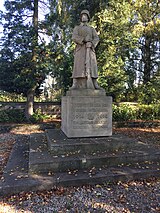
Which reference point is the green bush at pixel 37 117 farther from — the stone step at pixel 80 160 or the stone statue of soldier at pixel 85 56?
the stone step at pixel 80 160

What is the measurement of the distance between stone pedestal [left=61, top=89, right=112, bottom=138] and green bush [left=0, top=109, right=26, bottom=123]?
6807 millimetres

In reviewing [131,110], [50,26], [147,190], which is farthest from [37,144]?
[50,26]

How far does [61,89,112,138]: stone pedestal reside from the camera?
4.98 metres

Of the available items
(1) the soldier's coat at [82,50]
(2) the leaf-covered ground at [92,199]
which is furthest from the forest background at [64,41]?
(2) the leaf-covered ground at [92,199]

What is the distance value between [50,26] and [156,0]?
7685 millimetres

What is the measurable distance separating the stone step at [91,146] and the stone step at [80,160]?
0.50 feet

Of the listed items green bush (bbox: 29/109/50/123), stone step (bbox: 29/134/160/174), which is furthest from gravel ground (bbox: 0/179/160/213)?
green bush (bbox: 29/109/50/123)

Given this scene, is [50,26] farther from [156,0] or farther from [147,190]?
[147,190]

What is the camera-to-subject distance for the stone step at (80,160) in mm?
3910

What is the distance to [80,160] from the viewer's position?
4090 millimetres

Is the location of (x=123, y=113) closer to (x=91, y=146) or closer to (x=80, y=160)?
(x=91, y=146)

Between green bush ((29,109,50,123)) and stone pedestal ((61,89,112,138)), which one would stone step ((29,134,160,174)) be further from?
green bush ((29,109,50,123))

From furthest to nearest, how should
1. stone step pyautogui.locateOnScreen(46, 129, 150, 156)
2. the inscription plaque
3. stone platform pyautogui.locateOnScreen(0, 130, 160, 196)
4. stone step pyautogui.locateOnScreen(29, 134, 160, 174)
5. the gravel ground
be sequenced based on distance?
the inscription plaque
stone step pyautogui.locateOnScreen(46, 129, 150, 156)
stone step pyautogui.locateOnScreen(29, 134, 160, 174)
stone platform pyautogui.locateOnScreen(0, 130, 160, 196)
the gravel ground

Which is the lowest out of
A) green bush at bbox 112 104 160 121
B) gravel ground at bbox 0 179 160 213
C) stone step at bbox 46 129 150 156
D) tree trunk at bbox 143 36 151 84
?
gravel ground at bbox 0 179 160 213
